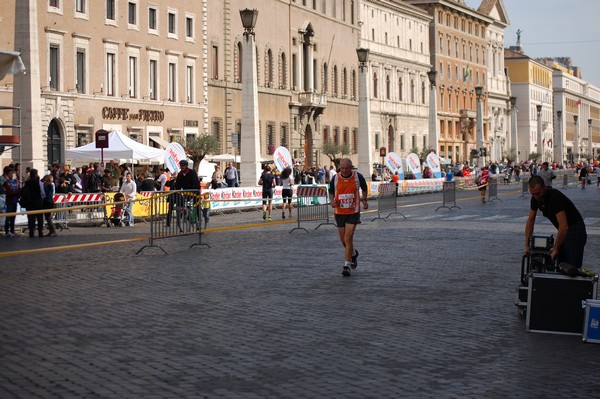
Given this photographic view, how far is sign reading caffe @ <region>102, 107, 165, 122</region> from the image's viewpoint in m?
54.1

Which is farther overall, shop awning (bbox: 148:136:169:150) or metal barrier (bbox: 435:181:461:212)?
shop awning (bbox: 148:136:169:150)

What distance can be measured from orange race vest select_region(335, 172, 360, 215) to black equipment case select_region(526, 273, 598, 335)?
6.84 metres

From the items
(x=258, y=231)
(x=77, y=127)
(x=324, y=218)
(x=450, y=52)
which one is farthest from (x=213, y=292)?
(x=450, y=52)

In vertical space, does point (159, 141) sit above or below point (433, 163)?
above

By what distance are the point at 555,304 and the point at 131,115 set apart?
1788 inches

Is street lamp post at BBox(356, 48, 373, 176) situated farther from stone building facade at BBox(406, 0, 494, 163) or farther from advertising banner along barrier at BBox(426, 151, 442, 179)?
stone building facade at BBox(406, 0, 494, 163)

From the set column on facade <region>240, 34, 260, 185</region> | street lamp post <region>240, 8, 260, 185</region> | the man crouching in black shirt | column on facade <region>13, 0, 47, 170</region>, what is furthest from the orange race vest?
column on facade <region>240, 34, 260, 185</region>

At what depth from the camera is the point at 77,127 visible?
169 feet

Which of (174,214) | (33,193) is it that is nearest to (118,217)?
(33,193)

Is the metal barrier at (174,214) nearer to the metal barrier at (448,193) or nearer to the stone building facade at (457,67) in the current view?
the metal barrier at (448,193)

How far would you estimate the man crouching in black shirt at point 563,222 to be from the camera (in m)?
12.5

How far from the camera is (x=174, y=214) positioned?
23.8m

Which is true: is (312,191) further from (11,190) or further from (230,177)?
Result: (230,177)

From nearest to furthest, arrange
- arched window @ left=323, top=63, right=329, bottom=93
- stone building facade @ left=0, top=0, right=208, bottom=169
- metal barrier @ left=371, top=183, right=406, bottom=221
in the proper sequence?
metal barrier @ left=371, top=183, right=406, bottom=221
stone building facade @ left=0, top=0, right=208, bottom=169
arched window @ left=323, top=63, right=329, bottom=93
